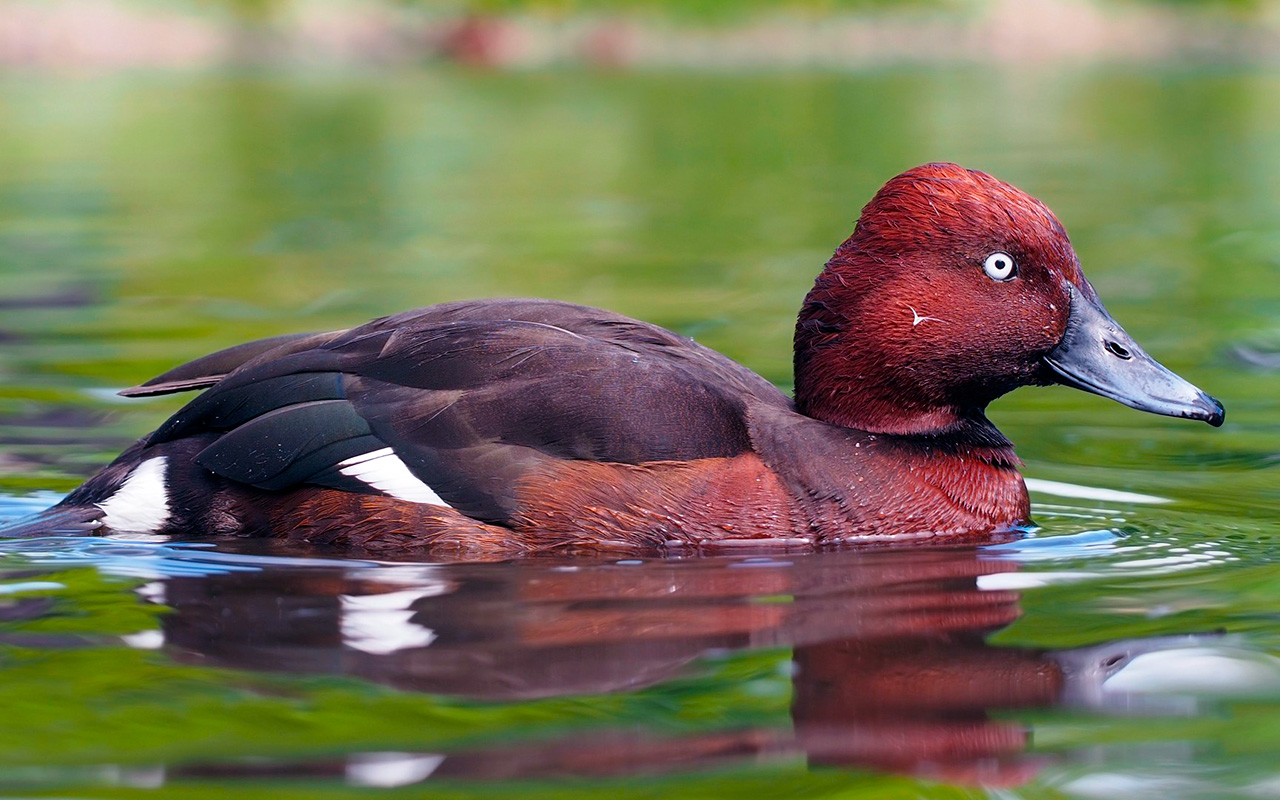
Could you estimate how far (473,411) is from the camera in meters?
4.37

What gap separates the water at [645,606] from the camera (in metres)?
2.95

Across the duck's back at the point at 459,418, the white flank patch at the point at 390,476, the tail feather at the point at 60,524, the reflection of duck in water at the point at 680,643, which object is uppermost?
the duck's back at the point at 459,418

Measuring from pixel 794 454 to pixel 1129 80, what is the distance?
2851 cm

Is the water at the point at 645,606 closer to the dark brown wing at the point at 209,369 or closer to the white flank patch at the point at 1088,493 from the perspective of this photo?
the white flank patch at the point at 1088,493

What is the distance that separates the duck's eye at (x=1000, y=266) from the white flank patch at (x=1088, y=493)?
85 cm

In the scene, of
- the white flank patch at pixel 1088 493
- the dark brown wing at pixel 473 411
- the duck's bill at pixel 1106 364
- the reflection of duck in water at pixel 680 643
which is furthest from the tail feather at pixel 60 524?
the white flank patch at pixel 1088 493

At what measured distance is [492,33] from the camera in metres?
35.8

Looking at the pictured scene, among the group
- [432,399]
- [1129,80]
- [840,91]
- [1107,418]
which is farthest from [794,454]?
[1129,80]

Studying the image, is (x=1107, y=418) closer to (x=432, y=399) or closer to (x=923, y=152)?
(x=432, y=399)

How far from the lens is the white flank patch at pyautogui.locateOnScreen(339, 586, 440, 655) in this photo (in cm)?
358

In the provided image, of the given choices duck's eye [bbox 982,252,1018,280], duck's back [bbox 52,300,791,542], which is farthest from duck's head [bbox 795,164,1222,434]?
duck's back [bbox 52,300,791,542]

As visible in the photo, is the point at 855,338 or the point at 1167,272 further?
the point at 1167,272

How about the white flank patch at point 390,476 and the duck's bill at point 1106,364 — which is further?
the duck's bill at point 1106,364

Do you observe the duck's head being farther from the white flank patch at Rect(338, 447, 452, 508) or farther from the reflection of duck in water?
the white flank patch at Rect(338, 447, 452, 508)
